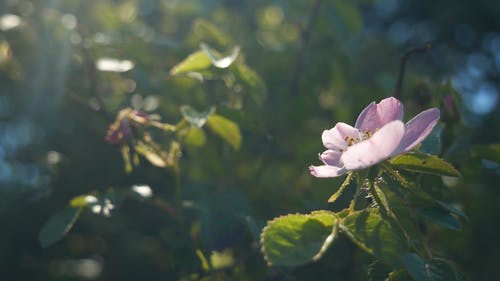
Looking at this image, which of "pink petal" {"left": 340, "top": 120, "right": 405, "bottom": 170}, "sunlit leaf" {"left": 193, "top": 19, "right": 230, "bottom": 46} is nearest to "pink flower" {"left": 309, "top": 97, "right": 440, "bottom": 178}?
"pink petal" {"left": 340, "top": 120, "right": 405, "bottom": 170}

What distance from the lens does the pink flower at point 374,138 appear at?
696mm

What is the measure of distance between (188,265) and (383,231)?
0.39m

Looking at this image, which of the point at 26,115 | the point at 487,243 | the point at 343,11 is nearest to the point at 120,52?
the point at 26,115

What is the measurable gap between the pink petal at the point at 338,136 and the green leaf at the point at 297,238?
0.39ft

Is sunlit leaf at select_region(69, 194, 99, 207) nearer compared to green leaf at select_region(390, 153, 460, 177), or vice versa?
green leaf at select_region(390, 153, 460, 177)

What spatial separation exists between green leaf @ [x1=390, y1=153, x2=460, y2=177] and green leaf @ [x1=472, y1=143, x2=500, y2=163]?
34 cm

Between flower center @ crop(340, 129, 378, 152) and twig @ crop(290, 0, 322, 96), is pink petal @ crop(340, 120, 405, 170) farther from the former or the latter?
twig @ crop(290, 0, 322, 96)

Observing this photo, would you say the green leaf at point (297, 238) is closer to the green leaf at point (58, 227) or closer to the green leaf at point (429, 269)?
the green leaf at point (429, 269)

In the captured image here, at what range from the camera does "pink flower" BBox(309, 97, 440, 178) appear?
70 centimetres

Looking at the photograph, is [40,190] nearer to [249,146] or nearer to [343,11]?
[249,146]

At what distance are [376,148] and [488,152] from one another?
481 mm

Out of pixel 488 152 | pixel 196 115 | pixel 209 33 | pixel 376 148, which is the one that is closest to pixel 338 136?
pixel 376 148

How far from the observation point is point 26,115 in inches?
63.1

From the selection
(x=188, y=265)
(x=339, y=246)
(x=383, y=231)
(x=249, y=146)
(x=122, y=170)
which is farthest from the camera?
(x=122, y=170)
